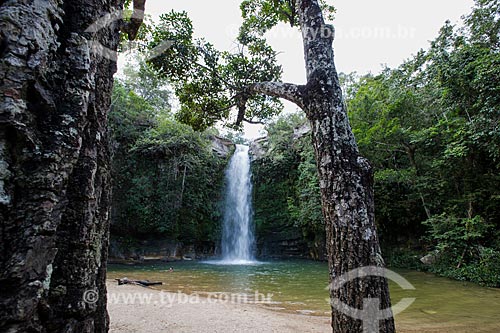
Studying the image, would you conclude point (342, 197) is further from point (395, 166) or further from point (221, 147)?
point (221, 147)

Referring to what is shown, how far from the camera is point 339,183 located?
77.0 inches

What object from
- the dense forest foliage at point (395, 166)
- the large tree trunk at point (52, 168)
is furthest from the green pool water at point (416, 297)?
the large tree trunk at point (52, 168)

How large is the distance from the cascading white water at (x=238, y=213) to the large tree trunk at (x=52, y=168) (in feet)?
47.9

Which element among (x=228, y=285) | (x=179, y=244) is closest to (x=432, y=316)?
(x=228, y=285)

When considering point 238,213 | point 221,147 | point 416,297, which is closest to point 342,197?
point 416,297

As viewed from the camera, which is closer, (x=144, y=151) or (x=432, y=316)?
(x=432, y=316)

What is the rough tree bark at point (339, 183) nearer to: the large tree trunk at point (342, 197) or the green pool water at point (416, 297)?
the large tree trunk at point (342, 197)

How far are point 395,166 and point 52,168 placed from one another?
1180 centimetres

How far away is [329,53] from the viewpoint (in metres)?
2.34

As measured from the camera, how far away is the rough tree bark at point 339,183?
1779 mm

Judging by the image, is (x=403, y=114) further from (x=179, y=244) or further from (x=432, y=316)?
(x=179, y=244)

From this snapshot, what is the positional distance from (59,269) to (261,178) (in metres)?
16.1

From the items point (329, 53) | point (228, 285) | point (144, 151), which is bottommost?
point (228, 285)

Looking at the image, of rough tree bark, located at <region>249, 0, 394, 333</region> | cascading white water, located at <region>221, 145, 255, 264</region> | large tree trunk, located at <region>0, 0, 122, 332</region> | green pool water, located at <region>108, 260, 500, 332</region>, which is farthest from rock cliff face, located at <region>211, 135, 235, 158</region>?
large tree trunk, located at <region>0, 0, 122, 332</region>
